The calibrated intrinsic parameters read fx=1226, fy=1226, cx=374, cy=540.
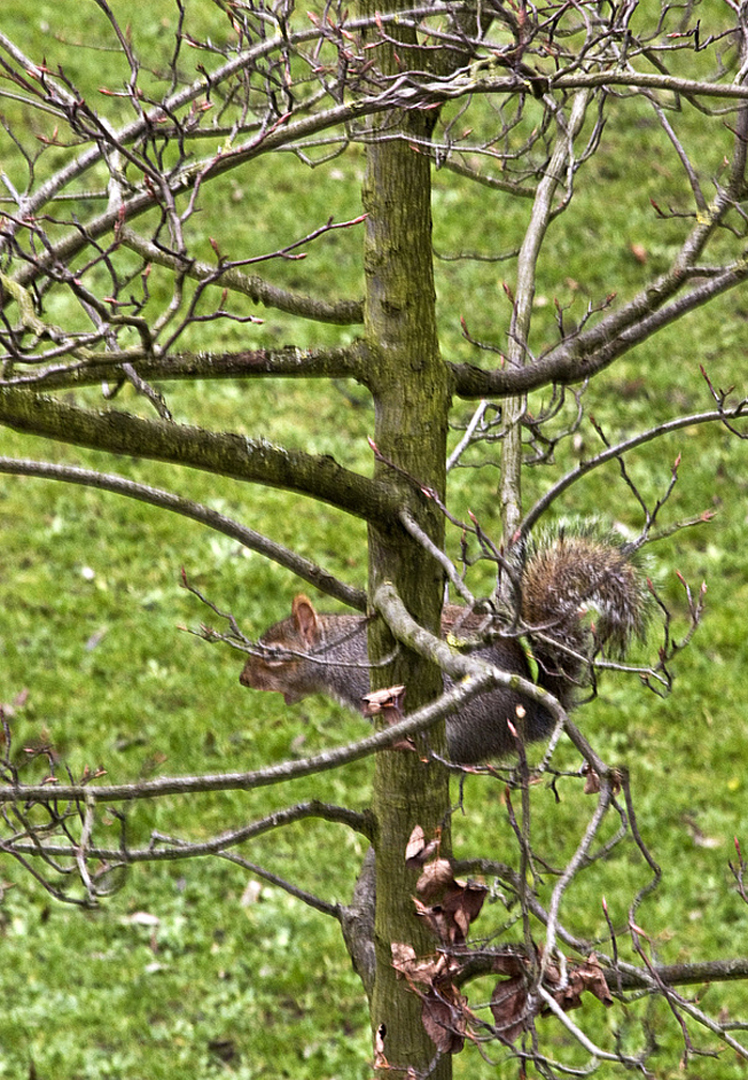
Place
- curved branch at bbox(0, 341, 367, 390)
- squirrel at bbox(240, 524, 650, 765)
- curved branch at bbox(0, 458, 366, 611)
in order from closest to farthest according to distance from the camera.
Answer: curved branch at bbox(0, 341, 367, 390) < curved branch at bbox(0, 458, 366, 611) < squirrel at bbox(240, 524, 650, 765)

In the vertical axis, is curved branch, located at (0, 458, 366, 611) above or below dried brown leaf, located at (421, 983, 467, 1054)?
above

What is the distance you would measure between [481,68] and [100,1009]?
343 centimetres

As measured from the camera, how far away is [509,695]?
357cm

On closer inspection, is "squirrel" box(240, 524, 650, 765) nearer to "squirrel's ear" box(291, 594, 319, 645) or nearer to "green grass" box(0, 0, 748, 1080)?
"squirrel's ear" box(291, 594, 319, 645)

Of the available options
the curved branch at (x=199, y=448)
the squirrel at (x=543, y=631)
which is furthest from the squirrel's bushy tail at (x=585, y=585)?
the curved branch at (x=199, y=448)

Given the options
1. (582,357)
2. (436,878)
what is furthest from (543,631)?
(436,878)

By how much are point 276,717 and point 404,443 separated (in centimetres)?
305

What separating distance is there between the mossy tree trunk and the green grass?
1.85m

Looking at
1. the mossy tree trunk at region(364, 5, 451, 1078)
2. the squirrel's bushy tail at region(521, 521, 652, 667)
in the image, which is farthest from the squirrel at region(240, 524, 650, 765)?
the mossy tree trunk at region(364, 5, 451, 1078)

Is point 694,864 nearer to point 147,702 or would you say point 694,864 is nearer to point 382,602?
point 147,702

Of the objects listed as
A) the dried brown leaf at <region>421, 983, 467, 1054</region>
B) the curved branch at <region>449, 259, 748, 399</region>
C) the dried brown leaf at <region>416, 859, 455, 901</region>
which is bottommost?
the dried brown leaf at <region>421, 983, 467, 1054</region>

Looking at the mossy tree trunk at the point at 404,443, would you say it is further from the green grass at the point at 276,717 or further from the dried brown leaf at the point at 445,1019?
the green grass at the point at 276,717

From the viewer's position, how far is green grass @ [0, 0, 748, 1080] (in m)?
4.11

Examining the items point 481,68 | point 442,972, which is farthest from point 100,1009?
point 481,68
